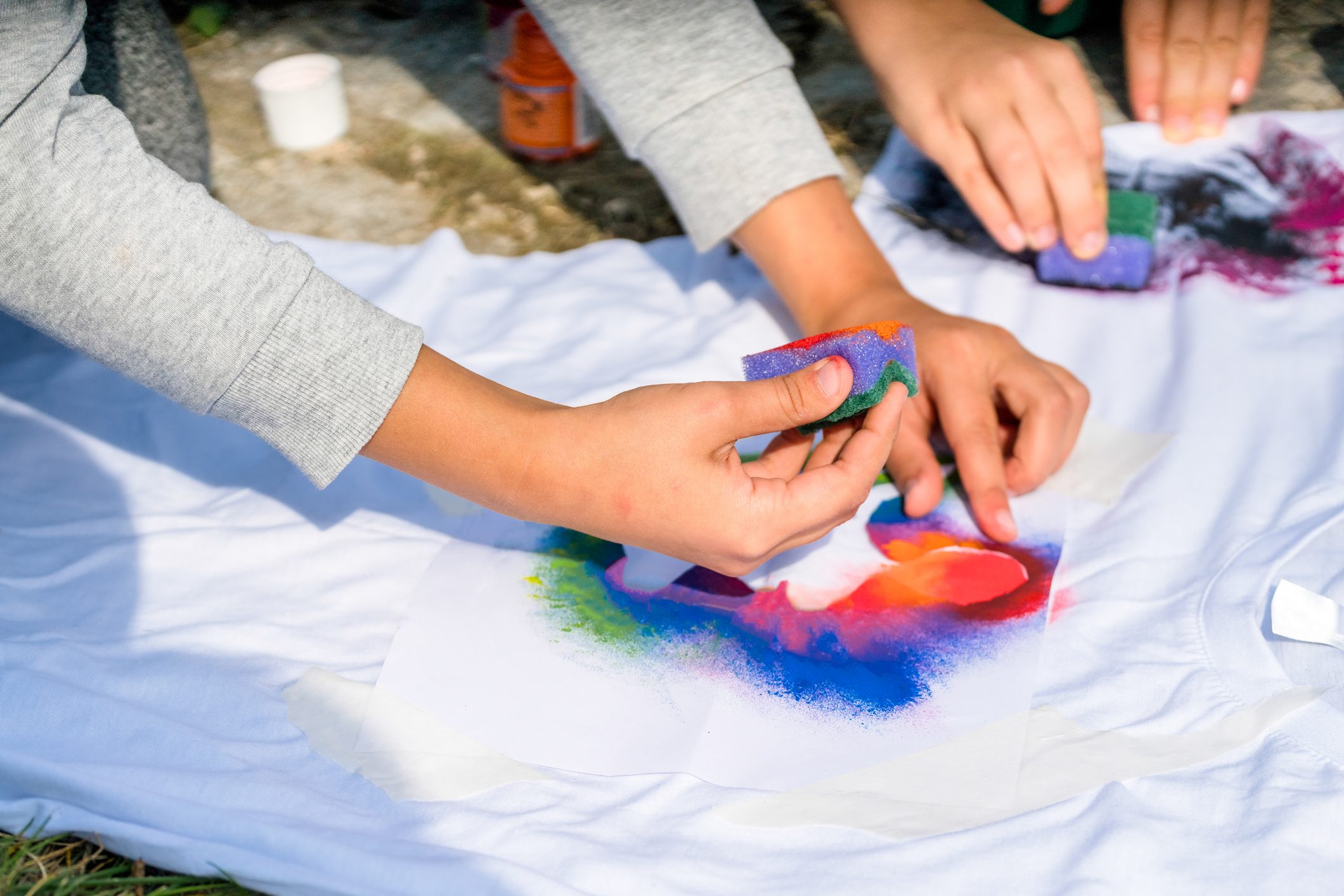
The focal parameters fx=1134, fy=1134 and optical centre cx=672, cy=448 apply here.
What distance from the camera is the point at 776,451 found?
1078 millimetres

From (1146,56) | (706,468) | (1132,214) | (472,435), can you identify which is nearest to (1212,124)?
(1146,56)

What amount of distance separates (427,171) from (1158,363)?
44.6 inches

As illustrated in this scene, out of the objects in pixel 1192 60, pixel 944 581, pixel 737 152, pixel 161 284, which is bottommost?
pixel 944 581

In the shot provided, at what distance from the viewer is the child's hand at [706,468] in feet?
3.03

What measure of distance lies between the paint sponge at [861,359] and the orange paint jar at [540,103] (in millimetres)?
890

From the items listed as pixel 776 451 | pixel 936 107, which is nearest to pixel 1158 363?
pixel 936 107

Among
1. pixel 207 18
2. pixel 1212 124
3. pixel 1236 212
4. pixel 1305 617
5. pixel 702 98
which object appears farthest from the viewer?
pixel 207 18

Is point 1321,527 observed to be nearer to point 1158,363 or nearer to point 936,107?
point 1158,363

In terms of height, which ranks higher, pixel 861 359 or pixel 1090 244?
pixel 861 359

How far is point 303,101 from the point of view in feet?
5.93

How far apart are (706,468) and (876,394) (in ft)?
0.54

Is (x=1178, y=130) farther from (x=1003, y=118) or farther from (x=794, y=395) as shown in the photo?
(x=794, y=395)

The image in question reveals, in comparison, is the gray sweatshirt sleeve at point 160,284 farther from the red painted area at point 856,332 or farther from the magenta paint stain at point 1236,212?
the magenta paint stain at point 1236,212

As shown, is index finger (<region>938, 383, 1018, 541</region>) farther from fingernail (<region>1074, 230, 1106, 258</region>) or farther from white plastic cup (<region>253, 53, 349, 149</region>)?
white plastic cup (<region>253, 53, 349, 149</region>)
